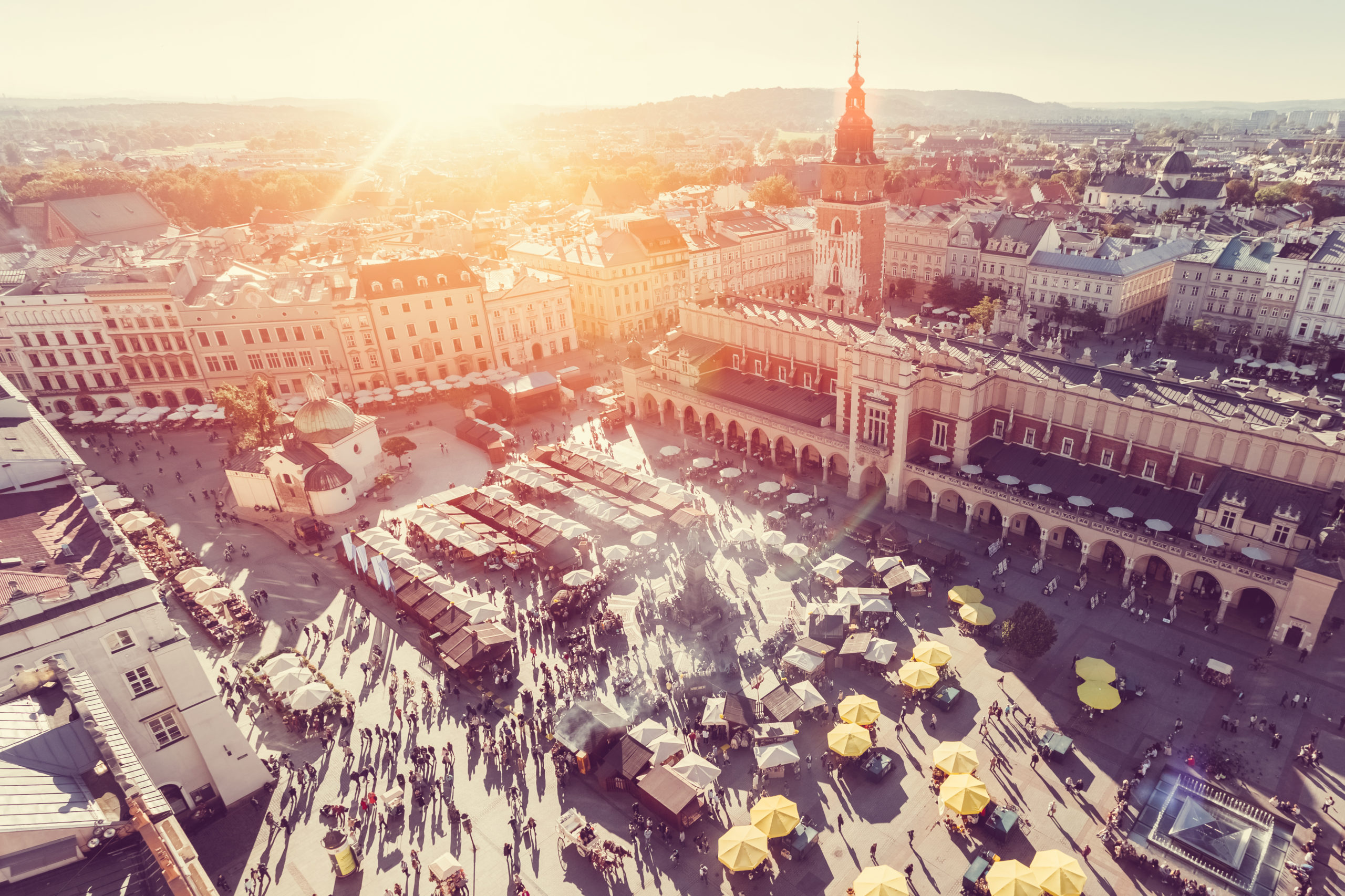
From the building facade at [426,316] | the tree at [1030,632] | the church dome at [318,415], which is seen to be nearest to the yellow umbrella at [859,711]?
the tree at [1030,632]

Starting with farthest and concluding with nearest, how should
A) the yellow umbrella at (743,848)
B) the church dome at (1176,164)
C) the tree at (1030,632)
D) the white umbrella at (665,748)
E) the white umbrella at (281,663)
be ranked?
the church dome at (1176,164)
the white umbrella at (281,663)
the tree at (1030,632)
the white umbrella at (665,748)
the yellow umbrella at (743,848)

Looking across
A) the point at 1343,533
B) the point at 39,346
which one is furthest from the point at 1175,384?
the point at 39,346

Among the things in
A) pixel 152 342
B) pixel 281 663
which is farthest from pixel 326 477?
pixel 152 342

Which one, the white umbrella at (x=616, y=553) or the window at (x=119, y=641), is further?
the white umbrella at (x=616, y=553)

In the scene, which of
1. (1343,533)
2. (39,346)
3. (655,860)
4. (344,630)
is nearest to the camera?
(655,860)

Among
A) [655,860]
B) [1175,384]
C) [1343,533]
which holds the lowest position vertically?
[655,860]

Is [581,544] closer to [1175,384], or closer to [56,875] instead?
[56,875]

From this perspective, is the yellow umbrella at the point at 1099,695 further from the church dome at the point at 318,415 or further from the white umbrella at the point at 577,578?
the church dome at the point at 318,415

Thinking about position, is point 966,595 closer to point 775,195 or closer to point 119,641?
point 119,641
